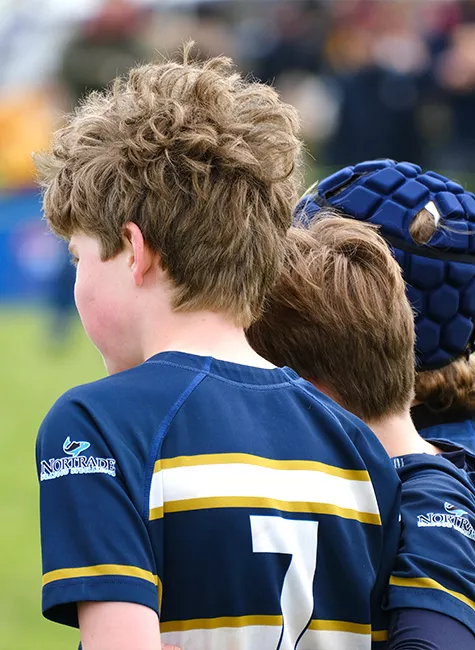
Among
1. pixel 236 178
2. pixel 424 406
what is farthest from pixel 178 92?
pixel 424 406

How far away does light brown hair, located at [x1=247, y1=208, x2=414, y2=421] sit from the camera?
200 centimetres

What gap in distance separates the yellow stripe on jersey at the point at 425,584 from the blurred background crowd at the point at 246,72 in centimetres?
680

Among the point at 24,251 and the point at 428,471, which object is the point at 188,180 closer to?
the point at 428,471

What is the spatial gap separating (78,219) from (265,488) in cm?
51

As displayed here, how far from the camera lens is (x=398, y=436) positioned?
2.03m

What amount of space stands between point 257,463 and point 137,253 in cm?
36

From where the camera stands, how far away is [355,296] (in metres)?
2.01

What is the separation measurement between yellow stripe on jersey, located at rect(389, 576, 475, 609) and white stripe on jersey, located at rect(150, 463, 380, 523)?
0.13 m

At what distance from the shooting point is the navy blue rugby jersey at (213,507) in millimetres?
1535

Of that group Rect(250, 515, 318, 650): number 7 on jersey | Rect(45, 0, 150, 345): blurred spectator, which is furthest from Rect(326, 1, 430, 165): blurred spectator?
Rect(250, 515, 318, 650): number 7 on jersey

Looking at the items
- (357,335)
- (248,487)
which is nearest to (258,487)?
(248,487)

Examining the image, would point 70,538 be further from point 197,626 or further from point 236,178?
point 236,178

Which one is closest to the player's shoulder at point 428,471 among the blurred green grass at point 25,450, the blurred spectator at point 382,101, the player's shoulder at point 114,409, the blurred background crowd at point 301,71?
the player's shoulder at point 114,409

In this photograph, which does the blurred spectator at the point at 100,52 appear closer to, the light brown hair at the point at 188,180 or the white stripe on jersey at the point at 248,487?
the light brown hair at the point at 188,180
